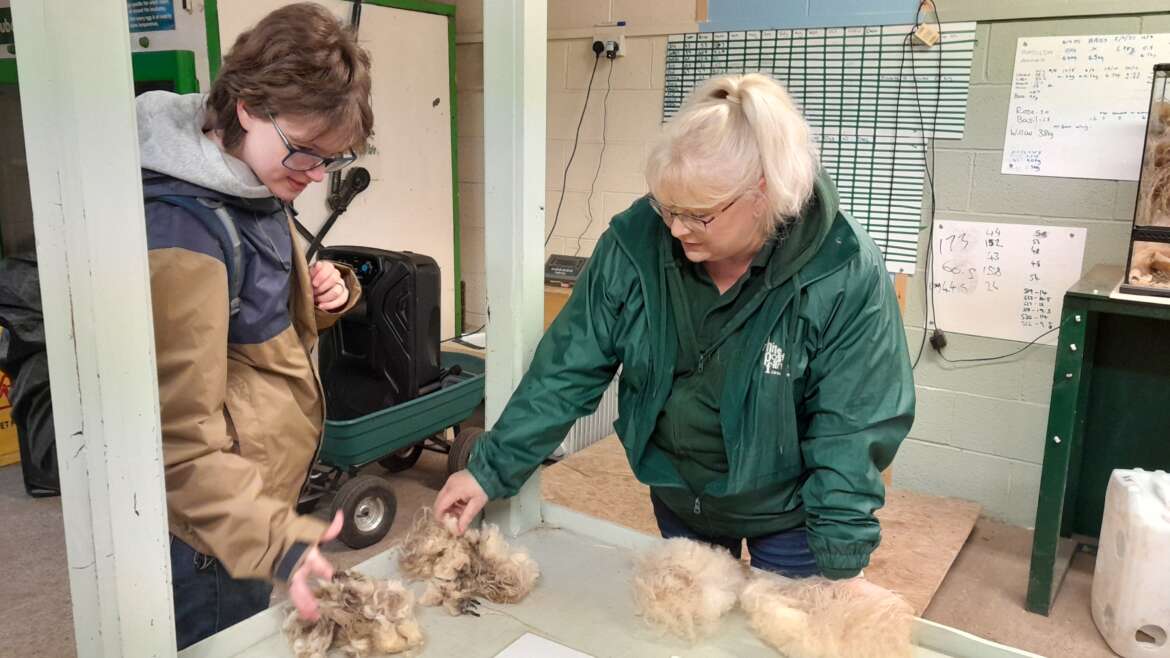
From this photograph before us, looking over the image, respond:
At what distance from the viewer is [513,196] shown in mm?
1294

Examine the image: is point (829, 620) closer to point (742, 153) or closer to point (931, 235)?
point (742, 153)

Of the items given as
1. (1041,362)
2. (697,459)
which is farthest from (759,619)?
(1041,362)

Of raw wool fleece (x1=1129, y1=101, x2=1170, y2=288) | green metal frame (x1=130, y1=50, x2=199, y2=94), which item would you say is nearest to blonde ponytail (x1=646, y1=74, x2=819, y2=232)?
raw wool fleece (x1=1129, y1=101, x2=1170, y2=288)

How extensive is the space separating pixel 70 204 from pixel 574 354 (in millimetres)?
768

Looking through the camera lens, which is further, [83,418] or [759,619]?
[759,619]

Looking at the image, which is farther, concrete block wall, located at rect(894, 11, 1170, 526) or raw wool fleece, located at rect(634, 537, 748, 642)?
concrete block wall, located at rect(894, 11, 1170, 526)

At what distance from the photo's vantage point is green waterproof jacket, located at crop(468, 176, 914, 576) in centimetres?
127

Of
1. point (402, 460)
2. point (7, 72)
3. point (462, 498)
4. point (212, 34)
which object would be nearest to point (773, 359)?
point (462, 498)

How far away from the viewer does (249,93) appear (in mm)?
1123

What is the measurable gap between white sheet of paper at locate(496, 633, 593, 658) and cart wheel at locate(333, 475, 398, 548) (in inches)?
67.0

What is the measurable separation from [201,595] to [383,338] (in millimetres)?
1724

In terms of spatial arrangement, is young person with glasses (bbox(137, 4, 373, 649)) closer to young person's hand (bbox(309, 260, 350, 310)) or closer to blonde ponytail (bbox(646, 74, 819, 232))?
young person's hand (bbox(309, 260, 350, 310))

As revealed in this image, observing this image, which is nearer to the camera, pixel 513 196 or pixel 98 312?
pixel 98 312

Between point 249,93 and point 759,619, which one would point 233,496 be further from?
point 759,619
